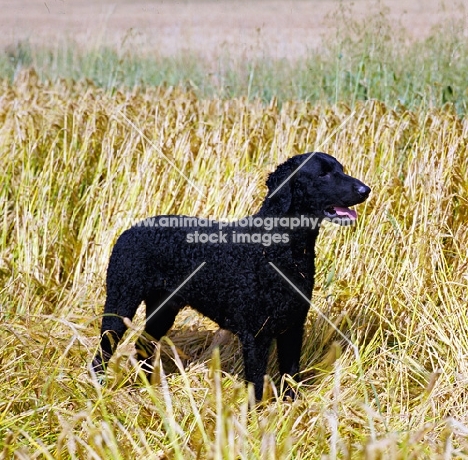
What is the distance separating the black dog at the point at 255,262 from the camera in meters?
3.07

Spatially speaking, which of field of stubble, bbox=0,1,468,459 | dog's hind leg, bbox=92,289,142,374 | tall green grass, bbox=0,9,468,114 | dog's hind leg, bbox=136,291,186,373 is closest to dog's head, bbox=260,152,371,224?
field of stubble, bbox=0,1,468,459

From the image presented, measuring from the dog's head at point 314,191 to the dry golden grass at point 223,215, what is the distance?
62cm

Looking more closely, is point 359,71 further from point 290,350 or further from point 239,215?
point 290,350

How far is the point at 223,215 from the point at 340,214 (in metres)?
1.42

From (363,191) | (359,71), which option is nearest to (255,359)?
(363,191)

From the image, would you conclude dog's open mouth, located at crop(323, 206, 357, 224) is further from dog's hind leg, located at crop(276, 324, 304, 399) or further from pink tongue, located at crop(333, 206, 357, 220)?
dog's hind leg, located at crop(276, 324, 304, 399)

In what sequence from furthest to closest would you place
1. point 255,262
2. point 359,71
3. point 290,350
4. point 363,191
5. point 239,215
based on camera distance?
point 359,71, point 239,215, point 290,350, point 255,262, point 363,191

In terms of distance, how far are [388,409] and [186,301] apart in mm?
1100

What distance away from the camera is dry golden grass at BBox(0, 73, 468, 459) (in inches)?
114

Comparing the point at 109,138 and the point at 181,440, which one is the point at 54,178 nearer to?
the point at 109,138

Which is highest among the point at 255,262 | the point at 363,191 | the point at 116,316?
the point at 363,191

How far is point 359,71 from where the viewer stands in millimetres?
5195

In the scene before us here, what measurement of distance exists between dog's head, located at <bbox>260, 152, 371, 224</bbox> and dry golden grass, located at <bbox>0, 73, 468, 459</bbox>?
62 cm

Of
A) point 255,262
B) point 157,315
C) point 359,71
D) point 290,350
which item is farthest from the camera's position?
point 359,71
